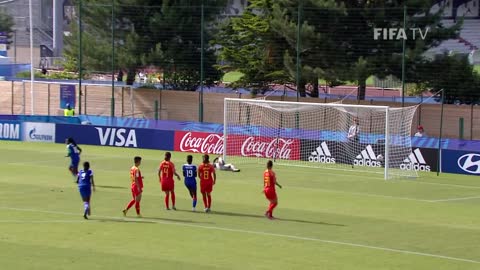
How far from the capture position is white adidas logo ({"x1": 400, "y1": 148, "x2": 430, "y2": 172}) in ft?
141

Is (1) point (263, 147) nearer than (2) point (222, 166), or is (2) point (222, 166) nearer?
(2) point (222, 166)

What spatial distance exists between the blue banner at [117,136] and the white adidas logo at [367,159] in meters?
11.0

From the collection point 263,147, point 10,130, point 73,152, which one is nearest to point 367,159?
point 263,147

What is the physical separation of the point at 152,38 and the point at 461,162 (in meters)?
28.3

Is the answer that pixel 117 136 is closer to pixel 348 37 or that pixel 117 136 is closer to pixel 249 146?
pixel 249 146

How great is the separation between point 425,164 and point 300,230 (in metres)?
17.9

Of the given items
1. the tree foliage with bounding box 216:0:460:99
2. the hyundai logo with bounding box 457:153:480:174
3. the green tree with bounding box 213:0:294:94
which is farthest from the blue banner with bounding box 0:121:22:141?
the hyundai logo with bounding box 457:153:480:174

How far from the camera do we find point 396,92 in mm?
78188

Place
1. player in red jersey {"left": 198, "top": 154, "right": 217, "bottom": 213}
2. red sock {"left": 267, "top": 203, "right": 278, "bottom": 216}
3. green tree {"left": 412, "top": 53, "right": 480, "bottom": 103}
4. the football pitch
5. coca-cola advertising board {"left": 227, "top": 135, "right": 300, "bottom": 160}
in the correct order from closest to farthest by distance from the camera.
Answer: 1. the football pitch
2. red sock {"left": 267, "top": 203, "right": 278, "bottom": 216}
3. player in red jersey {"left": 198, "top": 154, "right": 217, "bottom": 213}
4. coca-cola advertising board {"left": 227, "top": 135, "right": 300, "bottom": 160}
5. green tree {"left": 412, "top": 53, "right": 480, "bottom": 103}

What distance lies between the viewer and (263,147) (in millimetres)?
47438

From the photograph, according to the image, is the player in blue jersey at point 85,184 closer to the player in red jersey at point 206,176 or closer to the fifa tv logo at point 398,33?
the player in red jersey at point 206,176

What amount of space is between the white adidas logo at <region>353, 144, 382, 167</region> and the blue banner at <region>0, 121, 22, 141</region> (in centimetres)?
2046

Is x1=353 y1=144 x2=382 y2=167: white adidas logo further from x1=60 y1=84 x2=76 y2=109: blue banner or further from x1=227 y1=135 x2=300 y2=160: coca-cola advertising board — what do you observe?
x1=60 y1=84 x2=76 y2=109: blue banner

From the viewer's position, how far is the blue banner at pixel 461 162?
4208 cm
